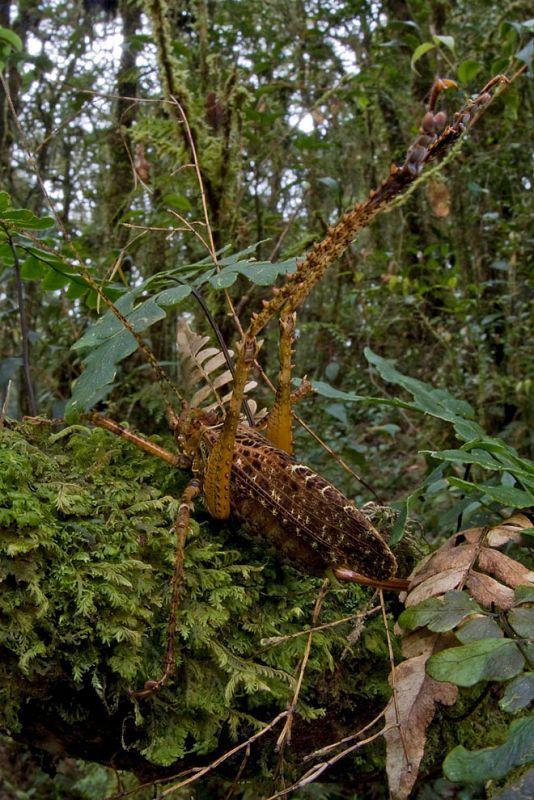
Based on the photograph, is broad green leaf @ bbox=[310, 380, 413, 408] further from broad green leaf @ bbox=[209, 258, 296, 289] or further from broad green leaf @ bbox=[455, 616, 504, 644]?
broad green leaf @ bbox=[455, 616, 504, 644]

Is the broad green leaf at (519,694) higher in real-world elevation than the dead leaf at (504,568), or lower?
lower

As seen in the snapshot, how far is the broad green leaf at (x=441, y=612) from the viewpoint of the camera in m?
1.05

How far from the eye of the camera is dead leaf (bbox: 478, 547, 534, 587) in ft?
3.83

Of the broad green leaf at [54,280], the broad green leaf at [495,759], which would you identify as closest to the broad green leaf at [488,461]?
the broad green leaf at [495,759]

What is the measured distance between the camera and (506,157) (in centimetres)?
420

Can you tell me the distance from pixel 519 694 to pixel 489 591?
0.25 meters

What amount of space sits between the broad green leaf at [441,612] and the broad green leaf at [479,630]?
0.03 metres

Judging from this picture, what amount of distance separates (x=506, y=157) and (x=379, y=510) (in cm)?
352

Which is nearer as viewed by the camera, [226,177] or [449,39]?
[226,177]

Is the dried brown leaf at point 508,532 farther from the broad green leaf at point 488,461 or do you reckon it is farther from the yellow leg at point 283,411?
the yellow leg at point 283,411

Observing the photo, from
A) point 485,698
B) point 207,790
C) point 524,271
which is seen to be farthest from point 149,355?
point 524,271

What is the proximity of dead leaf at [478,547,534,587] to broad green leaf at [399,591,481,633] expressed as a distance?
0.11 m

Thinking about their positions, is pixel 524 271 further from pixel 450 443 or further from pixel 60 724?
pixel 60 724

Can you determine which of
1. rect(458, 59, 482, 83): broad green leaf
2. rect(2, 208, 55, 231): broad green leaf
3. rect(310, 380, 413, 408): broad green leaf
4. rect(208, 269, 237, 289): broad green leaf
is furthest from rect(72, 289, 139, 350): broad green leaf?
rect(458, 59, 482, 83): broad green leaf
